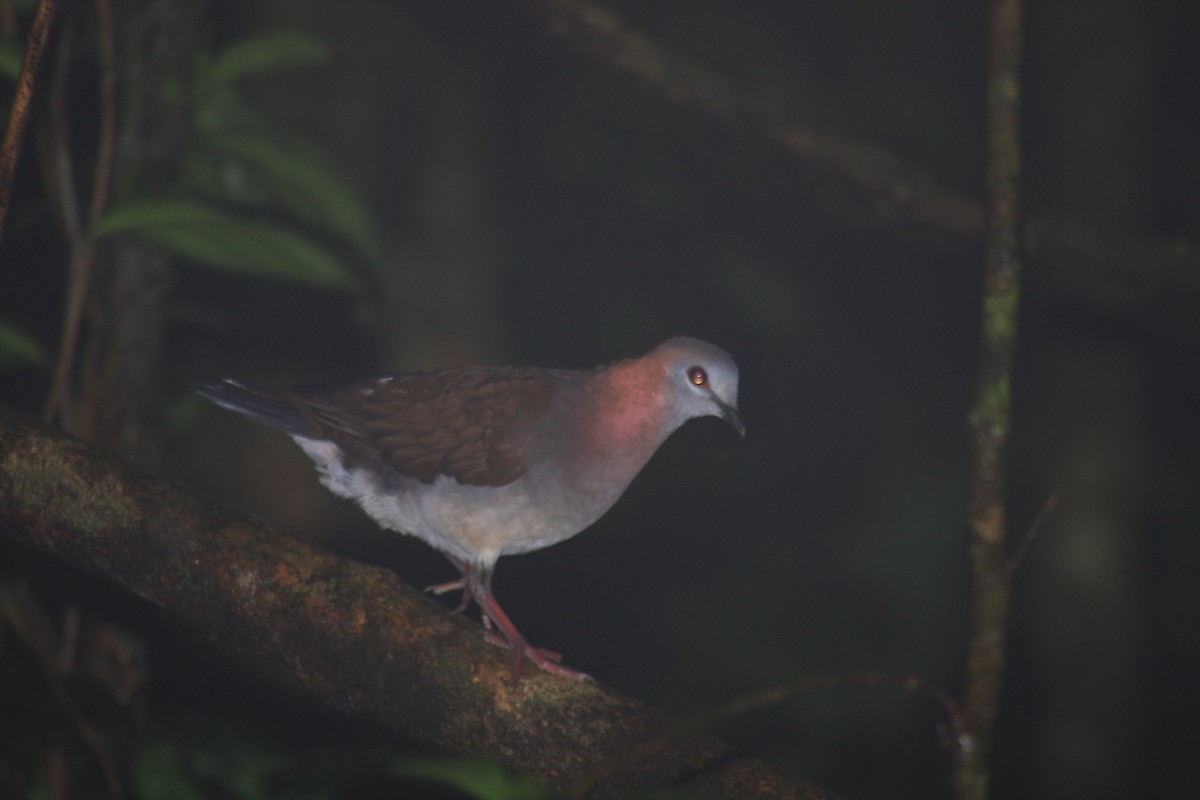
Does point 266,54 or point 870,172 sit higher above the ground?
point 870,172

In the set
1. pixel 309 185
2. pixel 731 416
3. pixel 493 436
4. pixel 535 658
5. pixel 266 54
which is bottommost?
pixel 535 658

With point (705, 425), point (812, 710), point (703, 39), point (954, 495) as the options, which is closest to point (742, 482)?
point (705, 425)

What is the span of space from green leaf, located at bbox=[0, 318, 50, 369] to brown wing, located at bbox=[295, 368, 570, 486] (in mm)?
904

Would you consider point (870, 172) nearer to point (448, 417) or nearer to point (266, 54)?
point (448, 417)

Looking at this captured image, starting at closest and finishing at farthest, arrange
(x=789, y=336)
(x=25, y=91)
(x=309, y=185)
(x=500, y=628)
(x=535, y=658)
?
(x=25, y=91)
(x=535, y=658)
(x=500, y=628)
(x=309, y=185)
(x=789, y=336)

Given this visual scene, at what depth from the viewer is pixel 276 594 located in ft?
8.54

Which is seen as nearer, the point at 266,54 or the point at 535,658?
the point at 535,658

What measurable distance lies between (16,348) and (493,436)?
1.45 metres

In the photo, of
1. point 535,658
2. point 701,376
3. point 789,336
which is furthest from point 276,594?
point 789,336

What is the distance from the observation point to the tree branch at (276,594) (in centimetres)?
254

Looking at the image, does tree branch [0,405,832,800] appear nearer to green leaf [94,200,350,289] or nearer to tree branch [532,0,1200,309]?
green leaf [94,200,350,289]

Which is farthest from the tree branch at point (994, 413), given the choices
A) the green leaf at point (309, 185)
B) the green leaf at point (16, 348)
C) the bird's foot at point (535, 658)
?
the green leaf at point (16, 348)

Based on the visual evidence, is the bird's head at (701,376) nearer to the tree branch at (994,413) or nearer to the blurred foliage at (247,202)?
the blurred foliage at (247,202)

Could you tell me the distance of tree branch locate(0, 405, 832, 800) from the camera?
8.34 ft
